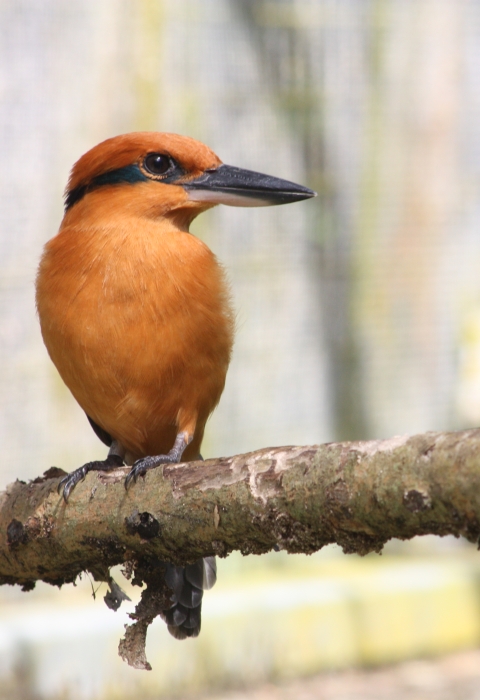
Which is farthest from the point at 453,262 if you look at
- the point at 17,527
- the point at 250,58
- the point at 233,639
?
the point at 17,527

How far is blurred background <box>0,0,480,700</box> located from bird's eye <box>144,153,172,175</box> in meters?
1.85

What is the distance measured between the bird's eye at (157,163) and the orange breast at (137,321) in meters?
0.21

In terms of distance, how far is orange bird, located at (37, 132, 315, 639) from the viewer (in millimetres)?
3186

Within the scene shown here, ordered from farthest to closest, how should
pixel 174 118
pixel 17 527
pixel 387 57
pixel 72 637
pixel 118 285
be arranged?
pixel 387 57
pixel 174 118
pixel 72 637
pixel 118 285
pixel 17 527

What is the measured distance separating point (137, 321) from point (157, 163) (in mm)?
713

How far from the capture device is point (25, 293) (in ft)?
17.0

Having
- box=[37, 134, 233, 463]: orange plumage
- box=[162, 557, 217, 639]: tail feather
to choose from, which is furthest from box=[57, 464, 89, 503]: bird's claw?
box=[162, 557, 217, 639]: tail feather

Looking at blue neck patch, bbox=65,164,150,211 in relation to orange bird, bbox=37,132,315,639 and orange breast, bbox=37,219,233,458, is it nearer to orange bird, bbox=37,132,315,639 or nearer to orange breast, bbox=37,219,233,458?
orange bird, bbox=37,132,315,639

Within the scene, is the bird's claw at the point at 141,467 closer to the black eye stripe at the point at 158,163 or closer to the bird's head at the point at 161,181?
the bird's head at the point at 161,181

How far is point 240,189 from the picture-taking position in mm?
3551

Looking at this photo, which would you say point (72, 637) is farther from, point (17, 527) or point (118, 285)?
point (118, 285)

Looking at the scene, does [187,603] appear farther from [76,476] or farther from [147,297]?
[147,297]

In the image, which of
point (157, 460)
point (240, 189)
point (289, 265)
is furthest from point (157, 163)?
point (289, 265)

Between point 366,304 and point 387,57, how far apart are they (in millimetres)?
1655
